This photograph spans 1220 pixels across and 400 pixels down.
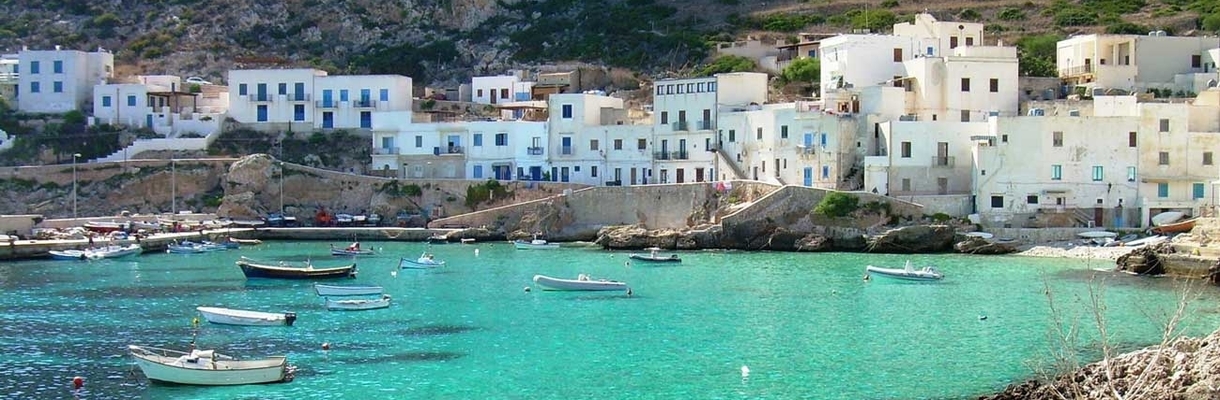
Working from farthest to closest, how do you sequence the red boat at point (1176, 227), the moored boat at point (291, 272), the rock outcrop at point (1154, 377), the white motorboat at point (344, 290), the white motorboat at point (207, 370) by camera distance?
the red boat at point (1176, 227), the moored boat at point (291, 272), the white motorboat at point (344, 290), the white motorboat at point (207, 370), the rock outcrop at point (1154, 377)

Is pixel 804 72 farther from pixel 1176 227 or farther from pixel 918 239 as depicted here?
pixel 1176 227

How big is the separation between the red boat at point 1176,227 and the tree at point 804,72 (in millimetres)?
22123

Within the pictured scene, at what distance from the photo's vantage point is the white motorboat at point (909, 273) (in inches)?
1779

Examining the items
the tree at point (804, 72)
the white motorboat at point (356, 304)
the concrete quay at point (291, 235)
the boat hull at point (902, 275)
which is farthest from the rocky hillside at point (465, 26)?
the white motorboat at point (356, 304)

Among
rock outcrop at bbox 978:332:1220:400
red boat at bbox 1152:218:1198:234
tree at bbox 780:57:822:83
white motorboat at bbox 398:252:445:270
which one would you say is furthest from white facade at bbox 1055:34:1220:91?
rock outcrop at bbox 978:332:1220:400

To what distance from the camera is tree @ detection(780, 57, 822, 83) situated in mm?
73312

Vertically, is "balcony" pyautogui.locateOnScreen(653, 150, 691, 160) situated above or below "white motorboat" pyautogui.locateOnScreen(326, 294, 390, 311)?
above

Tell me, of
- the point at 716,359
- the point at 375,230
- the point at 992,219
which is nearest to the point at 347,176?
the point at 375,230

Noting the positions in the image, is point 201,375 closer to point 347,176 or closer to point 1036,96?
point 347,176

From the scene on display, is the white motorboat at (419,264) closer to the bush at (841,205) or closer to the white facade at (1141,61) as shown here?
the bush at (841,205)

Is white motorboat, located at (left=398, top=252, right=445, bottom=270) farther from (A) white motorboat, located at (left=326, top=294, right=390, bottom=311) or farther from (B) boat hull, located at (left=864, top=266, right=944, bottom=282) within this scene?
(B) boat hull, located at (left=864, top=266, right=944, bottom=282)

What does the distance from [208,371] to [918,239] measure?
35.1 meters

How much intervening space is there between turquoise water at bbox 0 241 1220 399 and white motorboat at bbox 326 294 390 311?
0.50m

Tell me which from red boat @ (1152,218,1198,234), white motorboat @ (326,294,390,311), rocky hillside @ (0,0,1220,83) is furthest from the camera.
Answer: rocky hillside @ (0,0,1220,83)
